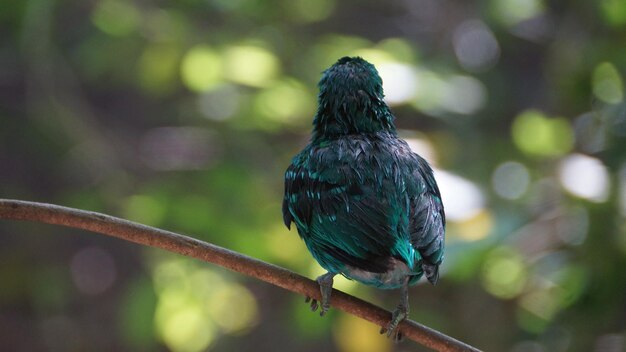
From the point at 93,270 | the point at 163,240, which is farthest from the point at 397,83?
the point at 93,270

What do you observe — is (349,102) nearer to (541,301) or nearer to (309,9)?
(541,301)

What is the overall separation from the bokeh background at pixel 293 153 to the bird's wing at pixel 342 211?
113 cm

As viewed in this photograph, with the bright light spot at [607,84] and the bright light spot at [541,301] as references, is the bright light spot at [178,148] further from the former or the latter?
the bright light spot at [607,84]

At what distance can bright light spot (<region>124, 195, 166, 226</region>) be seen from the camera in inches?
160

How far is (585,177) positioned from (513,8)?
3.22ft

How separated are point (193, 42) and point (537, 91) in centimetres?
240

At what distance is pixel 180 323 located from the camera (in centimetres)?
398

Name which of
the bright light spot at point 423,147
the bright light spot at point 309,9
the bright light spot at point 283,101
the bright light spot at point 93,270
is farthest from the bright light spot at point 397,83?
the bright light spot at point 93,270

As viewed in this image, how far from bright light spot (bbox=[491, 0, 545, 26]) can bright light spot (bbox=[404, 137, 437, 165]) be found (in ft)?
2.66

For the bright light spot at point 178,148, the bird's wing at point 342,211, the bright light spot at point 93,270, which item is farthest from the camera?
the bright light spot at point 93,270

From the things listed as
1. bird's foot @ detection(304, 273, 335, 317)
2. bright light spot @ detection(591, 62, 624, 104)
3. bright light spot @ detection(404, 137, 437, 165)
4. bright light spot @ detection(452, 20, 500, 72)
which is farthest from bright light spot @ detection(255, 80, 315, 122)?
bird's foot @ detection(304, 273, 335, 317)

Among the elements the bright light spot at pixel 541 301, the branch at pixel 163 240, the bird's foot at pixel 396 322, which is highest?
the bright light spot at pixel 541 301

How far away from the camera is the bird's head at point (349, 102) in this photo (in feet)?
8.52

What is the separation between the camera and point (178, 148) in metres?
5.66
